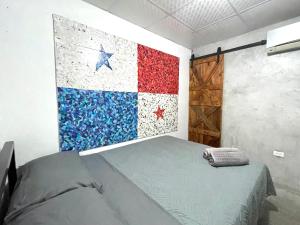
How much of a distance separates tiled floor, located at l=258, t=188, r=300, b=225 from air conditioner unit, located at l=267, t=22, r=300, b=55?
206cm

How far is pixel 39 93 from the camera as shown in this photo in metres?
1.52

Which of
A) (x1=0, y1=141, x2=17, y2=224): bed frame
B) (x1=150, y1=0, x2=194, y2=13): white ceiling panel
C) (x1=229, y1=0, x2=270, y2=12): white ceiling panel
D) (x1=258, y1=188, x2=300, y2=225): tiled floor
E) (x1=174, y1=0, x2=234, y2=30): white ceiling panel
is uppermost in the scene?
(x1=174, y1=0, x2=234, y2=30): white ceiling panel

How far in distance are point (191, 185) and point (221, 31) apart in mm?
2575

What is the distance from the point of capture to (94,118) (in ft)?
6.18

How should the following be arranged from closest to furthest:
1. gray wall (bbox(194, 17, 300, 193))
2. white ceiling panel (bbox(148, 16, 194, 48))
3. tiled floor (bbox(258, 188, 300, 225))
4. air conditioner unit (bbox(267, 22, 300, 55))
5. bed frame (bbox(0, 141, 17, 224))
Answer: bed frame (bbox(0, 141, 17, 224)) → tiled floor (bbox(258, 188, 300, 225)) → air conditioner unit (bbox(267, 22, 300, 55)) → gray wall (bbox(194, 17, 300, 193)) → white ceiling panel (bbox(148, 16, 194, 48))

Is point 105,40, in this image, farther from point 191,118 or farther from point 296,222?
point 296,222

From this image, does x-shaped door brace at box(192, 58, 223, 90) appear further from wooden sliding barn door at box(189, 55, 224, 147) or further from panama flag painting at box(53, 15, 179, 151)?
panama flag painting at box(53, 15, 179, 151)

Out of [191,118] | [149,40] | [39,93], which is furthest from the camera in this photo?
Result: [191,118]

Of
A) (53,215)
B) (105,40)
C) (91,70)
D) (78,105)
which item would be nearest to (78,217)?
(53,215)


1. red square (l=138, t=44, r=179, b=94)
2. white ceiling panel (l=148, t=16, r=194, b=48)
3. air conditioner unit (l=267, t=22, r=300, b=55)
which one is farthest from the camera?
red square (l=138, t=44, r=179, b=94)

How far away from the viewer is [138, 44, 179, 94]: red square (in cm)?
240

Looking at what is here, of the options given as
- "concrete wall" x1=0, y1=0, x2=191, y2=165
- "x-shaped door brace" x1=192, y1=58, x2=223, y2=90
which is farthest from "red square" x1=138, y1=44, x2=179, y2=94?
"concrete wall" x1=0, y1=0, x2=191, y2=165

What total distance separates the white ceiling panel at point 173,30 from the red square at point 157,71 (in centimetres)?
32

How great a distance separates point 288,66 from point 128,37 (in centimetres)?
239
